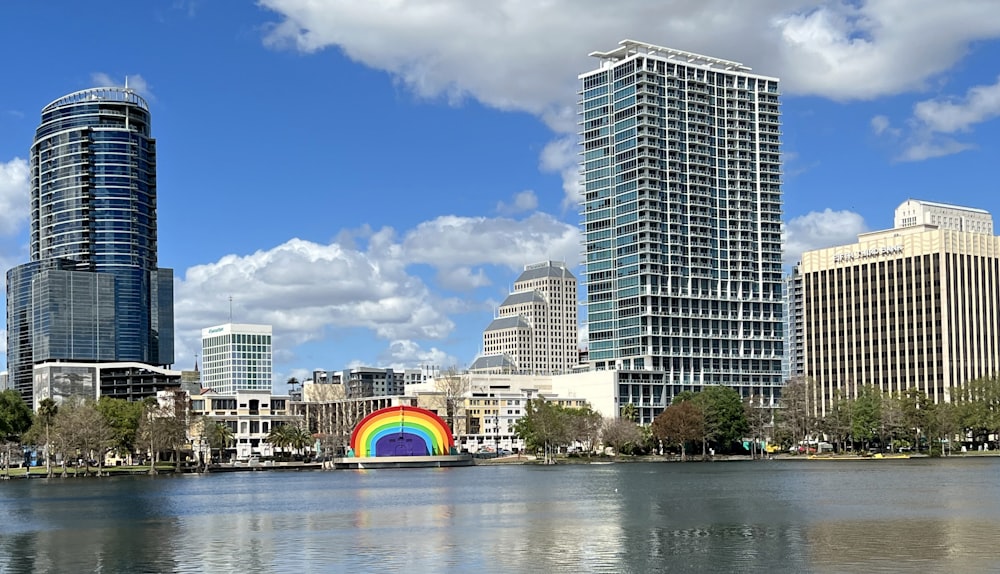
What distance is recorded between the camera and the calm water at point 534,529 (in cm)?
6134

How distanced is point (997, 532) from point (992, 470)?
95938 millimetres

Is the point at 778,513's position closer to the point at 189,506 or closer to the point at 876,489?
the point at 876,489

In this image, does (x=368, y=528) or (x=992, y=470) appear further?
(x=992, y=470)

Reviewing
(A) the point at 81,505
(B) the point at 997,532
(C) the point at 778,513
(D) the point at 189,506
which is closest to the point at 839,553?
(B) the point at 997,532

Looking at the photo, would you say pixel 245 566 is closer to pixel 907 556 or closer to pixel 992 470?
A: pixel 907 556

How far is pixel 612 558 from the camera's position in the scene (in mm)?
62281

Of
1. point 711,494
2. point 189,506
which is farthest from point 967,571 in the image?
point 189,506

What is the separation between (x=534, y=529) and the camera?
260 ft

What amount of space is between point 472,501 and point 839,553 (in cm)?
5514

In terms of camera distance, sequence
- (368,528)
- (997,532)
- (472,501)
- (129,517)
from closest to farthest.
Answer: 1. (997,532)
2. (368,528)
3. (129,517)
4. (472,501)

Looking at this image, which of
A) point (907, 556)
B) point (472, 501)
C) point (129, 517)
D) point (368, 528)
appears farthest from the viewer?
point (472, 501)

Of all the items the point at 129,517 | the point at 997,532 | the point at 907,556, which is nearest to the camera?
the point at 907,556

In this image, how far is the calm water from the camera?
6134 centimetres

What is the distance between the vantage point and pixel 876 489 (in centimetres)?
11656
